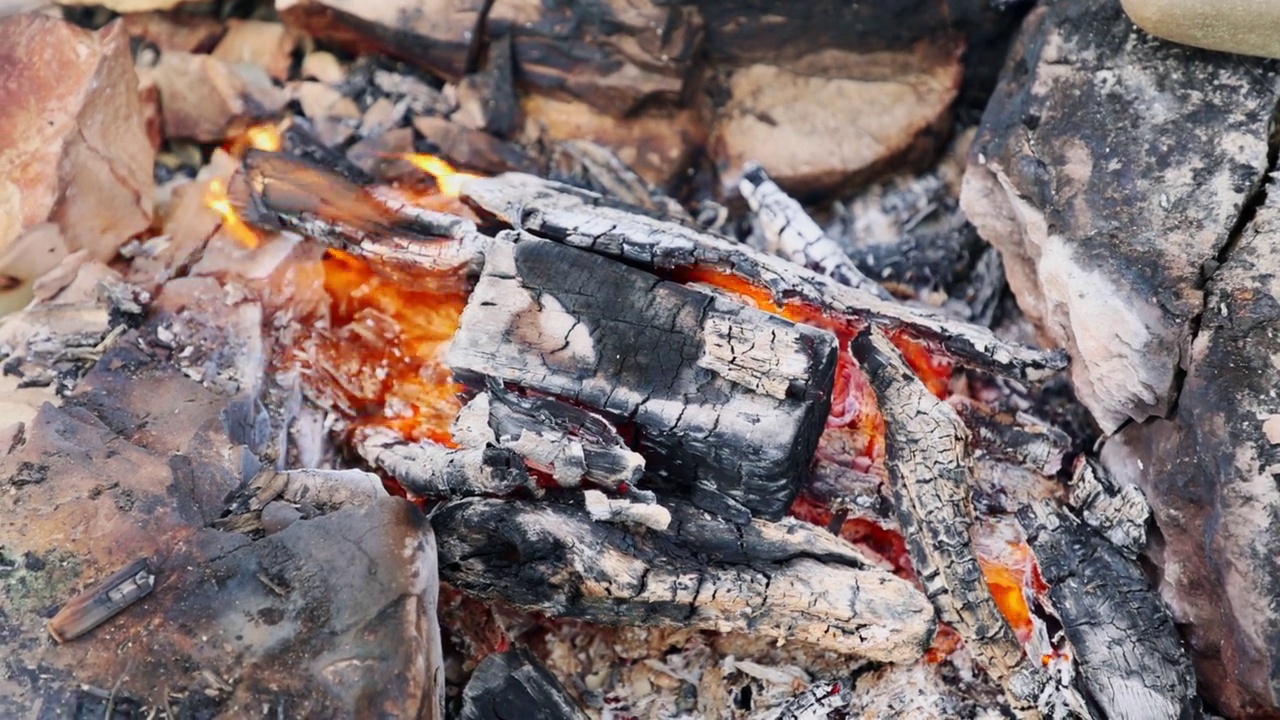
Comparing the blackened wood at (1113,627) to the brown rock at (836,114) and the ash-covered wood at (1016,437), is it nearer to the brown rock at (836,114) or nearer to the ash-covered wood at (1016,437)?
the ash-covered wood at (1016,437)

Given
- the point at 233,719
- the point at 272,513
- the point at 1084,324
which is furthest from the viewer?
the point at 1084,324

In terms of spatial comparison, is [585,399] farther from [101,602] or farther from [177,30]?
[177,30]

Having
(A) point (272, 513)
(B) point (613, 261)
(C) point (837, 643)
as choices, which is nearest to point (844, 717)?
(C) point (837, 643)

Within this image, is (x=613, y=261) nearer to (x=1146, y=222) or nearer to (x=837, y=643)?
(x=837, y=643)

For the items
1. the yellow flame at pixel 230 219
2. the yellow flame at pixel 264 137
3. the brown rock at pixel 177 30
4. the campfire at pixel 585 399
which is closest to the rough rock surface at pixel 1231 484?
the campfire at pixel 585 399

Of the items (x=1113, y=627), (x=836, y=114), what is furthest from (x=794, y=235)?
(x=1113, y=627)

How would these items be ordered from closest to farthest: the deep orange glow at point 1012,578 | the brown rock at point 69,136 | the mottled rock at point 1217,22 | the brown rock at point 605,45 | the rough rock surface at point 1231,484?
1. the rough rock surface at point 1231,484
2. the mottled rock at point 1217,22
3. the deep orange glow at point 1012,578
4. the brown rock at point 69,136
5. the brown rock at point 605,45

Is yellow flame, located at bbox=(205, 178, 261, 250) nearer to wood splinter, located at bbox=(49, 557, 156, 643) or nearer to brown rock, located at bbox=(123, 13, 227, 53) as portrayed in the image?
brown rock, located at bbox=(123, 13, 227, 53)
